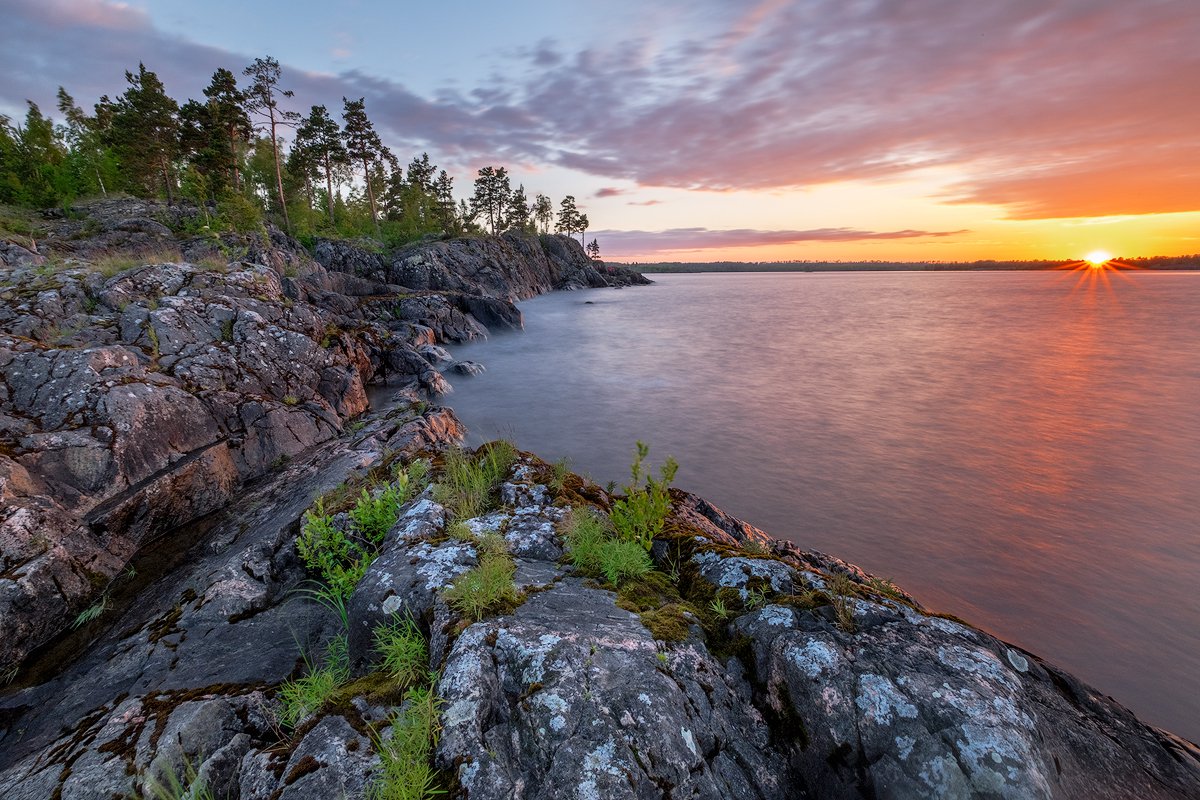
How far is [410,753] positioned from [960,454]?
1735cm

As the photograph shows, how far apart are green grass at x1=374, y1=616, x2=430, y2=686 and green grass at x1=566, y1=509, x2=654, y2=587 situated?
5.12 feet

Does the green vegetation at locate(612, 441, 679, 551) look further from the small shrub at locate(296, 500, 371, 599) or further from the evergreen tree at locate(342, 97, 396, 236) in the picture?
the evergreen tree at locate(342, 97, 396, 236)

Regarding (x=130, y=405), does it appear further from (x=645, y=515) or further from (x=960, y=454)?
(x=960, y=454)

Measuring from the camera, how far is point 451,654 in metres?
3.21

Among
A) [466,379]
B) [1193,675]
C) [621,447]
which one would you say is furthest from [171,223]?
[1193,675]

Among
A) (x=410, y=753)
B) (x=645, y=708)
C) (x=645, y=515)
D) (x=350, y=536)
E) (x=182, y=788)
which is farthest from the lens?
(x=350, y=536)

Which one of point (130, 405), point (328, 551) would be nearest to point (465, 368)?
point (130, 405)

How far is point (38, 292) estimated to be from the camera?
1112 centimetres

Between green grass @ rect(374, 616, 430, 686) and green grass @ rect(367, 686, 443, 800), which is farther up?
green grass @ rect(367, 686, 443, 800)

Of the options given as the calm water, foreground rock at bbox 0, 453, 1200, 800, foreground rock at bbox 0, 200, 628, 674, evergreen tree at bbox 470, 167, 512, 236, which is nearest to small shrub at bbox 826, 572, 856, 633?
foreground rock at bbox 0, 453, 1200, 800

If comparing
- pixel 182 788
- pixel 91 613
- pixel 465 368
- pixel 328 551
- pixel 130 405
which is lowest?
pixel 465 368

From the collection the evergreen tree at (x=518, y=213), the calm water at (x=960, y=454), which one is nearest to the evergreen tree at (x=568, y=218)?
the evergreen tree at (x=518, y=213)

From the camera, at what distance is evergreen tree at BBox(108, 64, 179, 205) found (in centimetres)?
3456

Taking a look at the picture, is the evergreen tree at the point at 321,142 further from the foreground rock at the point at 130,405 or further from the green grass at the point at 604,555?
Answer: the green grass at the point at 604,555
